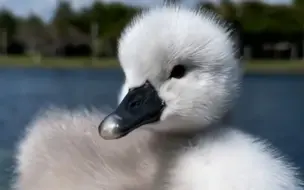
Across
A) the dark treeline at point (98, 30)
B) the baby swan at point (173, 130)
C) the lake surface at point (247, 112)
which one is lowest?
the dark treeline at point (98, 30)

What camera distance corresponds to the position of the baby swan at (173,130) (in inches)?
47.5

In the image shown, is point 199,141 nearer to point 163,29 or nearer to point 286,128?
point 163,29

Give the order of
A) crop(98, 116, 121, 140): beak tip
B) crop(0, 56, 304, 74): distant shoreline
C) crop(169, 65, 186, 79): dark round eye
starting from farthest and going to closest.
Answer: crop(0, 56, 304, 74): distant shoreline
crop(169, 65, 186, 79): dark round eye
crop(98, 116, 121, 140): beak tip

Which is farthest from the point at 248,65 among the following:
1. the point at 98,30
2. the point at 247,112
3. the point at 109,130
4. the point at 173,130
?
the point at 109,130

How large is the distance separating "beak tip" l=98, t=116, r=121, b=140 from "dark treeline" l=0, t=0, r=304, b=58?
659 centimetres

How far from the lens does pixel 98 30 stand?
10250 mm

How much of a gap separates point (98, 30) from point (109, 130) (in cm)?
919

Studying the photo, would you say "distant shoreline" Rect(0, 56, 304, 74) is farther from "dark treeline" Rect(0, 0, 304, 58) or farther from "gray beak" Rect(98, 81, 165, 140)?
"gray beak" Rect(98, 81, 165, 140)

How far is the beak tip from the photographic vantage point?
116cm

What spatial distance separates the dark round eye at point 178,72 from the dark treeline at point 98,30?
6501 millimetres

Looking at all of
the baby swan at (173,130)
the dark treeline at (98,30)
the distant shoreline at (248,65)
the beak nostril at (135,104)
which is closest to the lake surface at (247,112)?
the baby swan at (173,130)

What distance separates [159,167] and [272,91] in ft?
11.8

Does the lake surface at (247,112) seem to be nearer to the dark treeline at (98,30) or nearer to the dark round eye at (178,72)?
the dark round eye at (178,72)

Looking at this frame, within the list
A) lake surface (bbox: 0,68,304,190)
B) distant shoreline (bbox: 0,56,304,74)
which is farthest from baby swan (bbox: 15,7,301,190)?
distant shoreline (bbox: 0,56,304,74)
